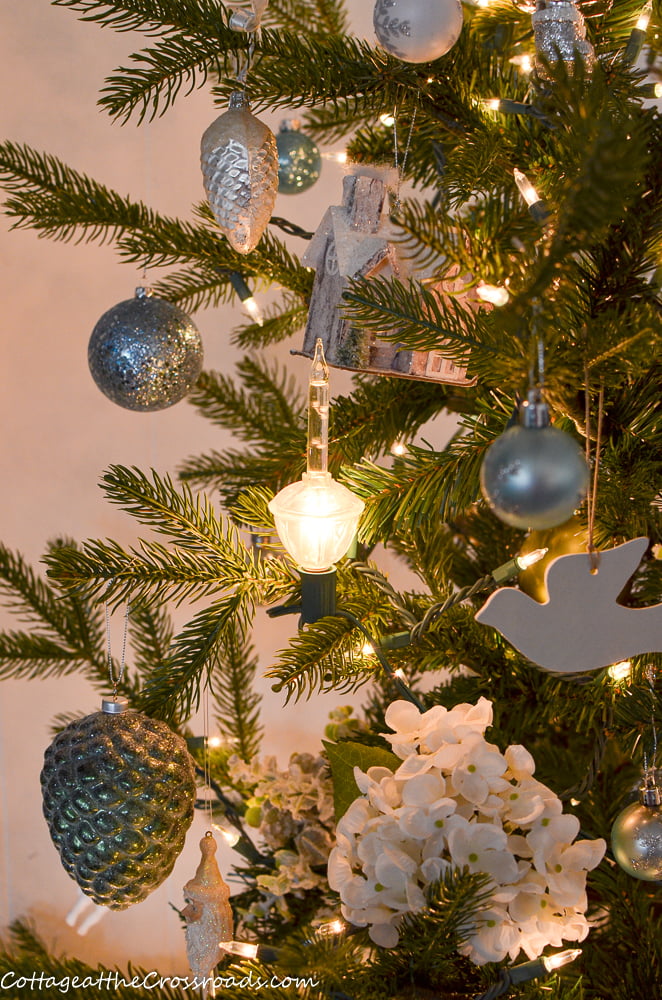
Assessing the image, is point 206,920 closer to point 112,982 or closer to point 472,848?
point 112,982

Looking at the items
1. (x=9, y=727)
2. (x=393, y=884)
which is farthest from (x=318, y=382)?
(x=9, y=727)

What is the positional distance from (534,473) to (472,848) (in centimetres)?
23

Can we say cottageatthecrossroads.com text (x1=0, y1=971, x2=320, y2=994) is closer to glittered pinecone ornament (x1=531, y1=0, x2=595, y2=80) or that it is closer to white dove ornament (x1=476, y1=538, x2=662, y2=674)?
white dove ornament (x1=476, y1=538, x2=662, y2=674)

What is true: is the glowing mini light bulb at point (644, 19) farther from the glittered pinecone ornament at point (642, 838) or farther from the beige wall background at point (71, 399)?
the beige wall background at point (71, 399)

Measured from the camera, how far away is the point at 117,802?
20.9 inches

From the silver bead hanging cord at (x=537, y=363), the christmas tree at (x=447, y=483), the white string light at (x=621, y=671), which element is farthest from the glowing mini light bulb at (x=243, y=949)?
the silver bead hanging cord at (x=537, y=363)

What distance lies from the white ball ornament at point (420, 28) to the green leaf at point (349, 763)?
41 cm

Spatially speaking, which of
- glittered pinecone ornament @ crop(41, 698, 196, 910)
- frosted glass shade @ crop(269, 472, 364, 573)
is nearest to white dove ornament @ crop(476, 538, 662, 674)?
frosted glass shade @ crop(269, 472, 364, 573)

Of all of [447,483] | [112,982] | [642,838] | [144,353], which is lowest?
[112,982]

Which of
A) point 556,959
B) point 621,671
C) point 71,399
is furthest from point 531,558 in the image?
point 71,399

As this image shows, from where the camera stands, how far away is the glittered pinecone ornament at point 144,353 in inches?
27.7

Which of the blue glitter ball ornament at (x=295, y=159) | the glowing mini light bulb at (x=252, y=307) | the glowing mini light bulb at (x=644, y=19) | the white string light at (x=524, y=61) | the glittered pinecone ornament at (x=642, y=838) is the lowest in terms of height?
the glittered pinecone ornament at (x=642, y=838)

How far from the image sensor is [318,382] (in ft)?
1.71

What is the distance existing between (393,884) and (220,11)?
53 centimetres
